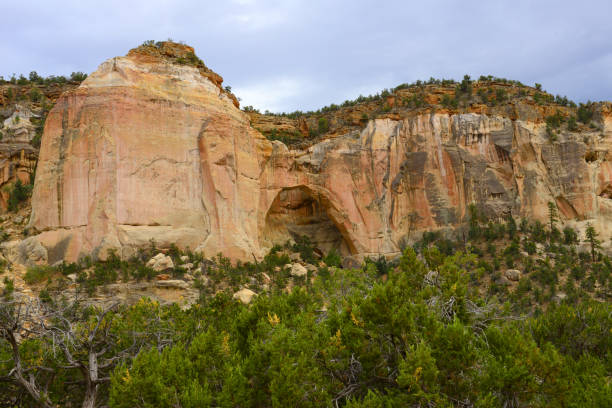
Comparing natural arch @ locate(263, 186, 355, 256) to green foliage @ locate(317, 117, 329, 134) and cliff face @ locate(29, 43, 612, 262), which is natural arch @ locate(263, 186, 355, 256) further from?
green foliage @ locate(317, 117, 329, 134)

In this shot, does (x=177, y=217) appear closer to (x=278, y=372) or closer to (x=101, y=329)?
(x=101, y=329)

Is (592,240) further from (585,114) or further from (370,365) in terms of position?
(370,365)

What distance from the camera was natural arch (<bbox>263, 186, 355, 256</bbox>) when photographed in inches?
1494

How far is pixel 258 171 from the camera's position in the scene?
34188 millimetres

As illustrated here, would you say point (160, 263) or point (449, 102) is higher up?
point (449, 102)

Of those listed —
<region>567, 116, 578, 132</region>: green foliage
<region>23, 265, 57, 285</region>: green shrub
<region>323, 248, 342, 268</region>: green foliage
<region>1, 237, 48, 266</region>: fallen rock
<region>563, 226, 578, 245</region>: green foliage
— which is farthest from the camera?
<region>567, 116, 578, 132</region>: green foliage

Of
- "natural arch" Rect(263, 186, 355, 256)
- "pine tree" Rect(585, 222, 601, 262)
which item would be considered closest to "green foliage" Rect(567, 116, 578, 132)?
"pine tree" Rect(585, 222, 601, 262)

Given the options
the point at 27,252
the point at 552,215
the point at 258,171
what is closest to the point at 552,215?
the point at 552,215

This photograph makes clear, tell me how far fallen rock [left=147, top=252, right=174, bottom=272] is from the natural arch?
1132 cm

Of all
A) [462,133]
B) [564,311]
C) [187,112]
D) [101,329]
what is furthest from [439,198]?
[101,329]

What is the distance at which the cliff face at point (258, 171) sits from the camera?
91.8 ft

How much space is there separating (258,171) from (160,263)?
10.1 metres

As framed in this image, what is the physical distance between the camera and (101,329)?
14180mm

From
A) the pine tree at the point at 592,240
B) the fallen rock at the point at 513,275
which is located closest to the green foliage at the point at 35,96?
the fallen rock at the point at 513,275
